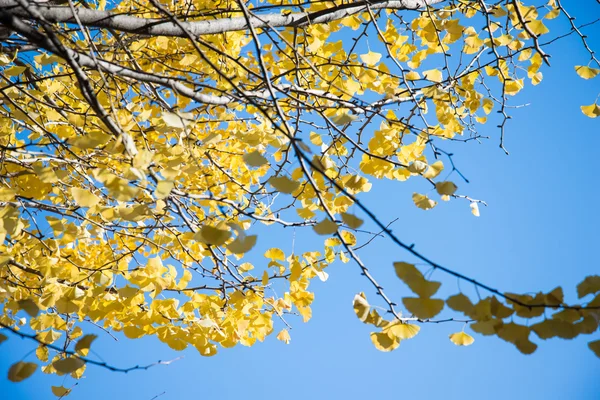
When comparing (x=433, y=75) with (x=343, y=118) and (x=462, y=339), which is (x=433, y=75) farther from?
(x=462, y=339)

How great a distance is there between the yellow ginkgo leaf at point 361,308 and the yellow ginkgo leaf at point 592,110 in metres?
1.07

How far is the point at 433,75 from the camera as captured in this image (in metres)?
1.55

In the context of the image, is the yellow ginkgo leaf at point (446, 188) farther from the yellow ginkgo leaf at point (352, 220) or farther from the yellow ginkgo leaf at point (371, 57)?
the yellow ginkgo leaf at point (371, 57)

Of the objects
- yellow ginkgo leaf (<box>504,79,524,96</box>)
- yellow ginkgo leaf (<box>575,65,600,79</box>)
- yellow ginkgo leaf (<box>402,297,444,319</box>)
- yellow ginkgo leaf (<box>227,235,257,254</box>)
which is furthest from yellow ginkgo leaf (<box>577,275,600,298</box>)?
yellow ginkgo leaf (<box>504,79,524,96</box>)

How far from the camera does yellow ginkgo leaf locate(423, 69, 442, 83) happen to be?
5.04 ft

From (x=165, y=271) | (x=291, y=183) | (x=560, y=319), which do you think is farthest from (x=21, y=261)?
(x=560, y=319)

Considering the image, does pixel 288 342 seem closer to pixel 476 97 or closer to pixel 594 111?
pixel 476 97

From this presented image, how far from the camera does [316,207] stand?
1785 millimetres

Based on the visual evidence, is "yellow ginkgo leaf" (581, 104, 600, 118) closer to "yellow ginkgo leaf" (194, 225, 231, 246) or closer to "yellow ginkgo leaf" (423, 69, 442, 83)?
"yellow ginkgo leaf" (423, 69, 442, 83)

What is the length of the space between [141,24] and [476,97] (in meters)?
1.26

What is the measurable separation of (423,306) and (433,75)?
3.12 feet

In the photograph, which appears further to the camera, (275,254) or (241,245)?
(275,254)

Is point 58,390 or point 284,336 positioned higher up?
point 284,336

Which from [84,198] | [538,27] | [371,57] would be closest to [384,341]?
[84,198]
